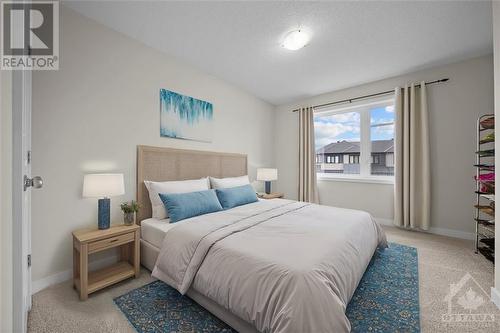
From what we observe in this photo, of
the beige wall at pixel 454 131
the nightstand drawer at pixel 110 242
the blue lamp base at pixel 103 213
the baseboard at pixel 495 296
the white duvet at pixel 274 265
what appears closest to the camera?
the white duvet at pixel 274 265

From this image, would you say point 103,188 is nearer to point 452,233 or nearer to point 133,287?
point 133,287

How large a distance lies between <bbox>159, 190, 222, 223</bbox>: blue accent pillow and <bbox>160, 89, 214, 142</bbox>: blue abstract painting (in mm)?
929

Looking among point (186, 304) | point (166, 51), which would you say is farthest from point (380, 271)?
point (166, 51)

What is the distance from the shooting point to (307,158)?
4305 mm

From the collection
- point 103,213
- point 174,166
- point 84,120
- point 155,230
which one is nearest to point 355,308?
point 155,230

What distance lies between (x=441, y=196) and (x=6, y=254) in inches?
176

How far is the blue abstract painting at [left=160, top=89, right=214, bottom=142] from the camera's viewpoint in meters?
2.67

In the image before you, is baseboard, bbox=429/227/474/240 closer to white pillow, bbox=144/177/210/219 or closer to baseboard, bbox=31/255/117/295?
white pillow, bbox=144/177/210/219

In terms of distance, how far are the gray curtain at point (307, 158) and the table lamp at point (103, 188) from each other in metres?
3.39

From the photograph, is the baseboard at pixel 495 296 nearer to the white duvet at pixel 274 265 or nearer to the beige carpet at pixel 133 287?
the beige carpet at pixel 133 287

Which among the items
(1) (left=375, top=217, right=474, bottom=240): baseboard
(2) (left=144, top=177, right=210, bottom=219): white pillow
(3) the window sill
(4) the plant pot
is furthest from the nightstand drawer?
(1) (left=375, top=217, right=474, bottom=240): baseboard

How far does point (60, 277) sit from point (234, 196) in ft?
6.19

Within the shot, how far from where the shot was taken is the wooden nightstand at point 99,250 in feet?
5.41

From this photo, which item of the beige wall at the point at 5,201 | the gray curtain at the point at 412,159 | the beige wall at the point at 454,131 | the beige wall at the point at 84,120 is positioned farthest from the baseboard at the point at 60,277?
the beige wall at the point at 454,131
